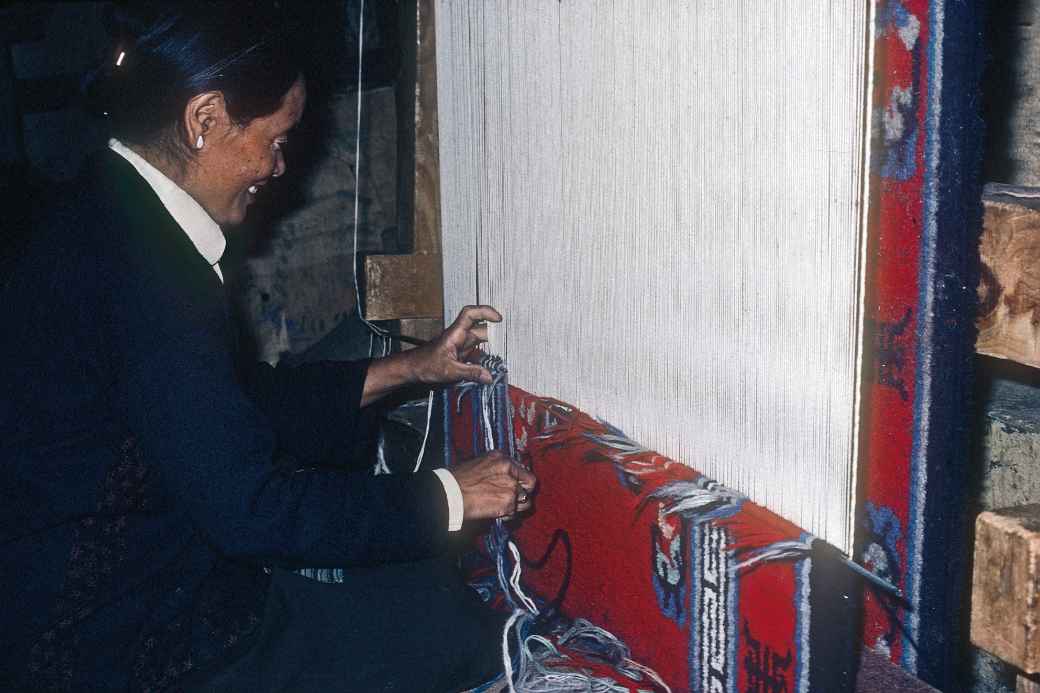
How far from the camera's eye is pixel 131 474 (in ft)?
4.29

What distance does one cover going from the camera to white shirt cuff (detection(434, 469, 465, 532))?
1.38m

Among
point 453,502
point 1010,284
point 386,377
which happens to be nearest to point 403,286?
point 386,377

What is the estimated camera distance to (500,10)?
1550 mm

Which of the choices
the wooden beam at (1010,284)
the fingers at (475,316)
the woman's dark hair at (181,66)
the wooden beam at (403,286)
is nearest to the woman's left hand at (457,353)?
the fingers at (475,316)

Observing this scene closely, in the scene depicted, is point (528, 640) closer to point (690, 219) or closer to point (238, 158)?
point (690, 219)

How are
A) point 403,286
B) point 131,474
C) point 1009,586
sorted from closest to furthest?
point 1009,586
point 131,474
point 403,286

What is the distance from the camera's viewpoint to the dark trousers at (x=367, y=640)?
1.41 m

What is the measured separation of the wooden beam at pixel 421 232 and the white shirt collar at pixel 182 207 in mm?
566

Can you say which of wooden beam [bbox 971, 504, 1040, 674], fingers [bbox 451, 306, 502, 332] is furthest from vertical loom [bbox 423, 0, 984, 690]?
fingers [bbox 451, 306, 502, 332]

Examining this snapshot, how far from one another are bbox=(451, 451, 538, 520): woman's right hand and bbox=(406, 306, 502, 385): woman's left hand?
13.1 inches

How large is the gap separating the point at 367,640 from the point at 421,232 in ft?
2.84

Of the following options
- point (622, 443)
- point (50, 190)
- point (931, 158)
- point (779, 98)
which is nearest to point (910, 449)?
point (931, 158)

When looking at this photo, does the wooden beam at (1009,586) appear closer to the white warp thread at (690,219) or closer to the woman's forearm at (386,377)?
the white warp thread at (690,219)

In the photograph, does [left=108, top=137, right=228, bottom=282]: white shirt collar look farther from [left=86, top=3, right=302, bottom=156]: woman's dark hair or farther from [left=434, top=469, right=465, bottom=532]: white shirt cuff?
[left=434, top=469, right=465, bottom=532]: white shirt cuff
